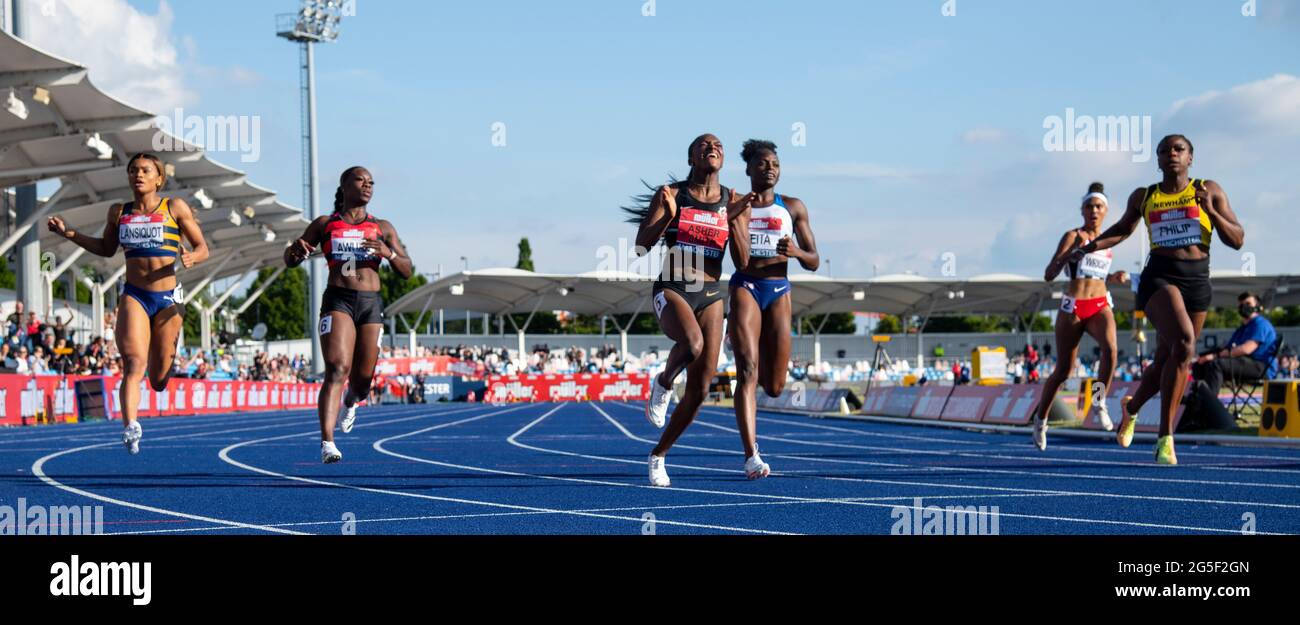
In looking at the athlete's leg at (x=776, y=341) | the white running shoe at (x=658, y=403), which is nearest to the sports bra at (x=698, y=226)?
the athlete's leg at (x=776, y=341)

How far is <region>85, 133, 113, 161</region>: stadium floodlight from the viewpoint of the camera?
29078 mm

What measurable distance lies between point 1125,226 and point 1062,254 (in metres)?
0.78

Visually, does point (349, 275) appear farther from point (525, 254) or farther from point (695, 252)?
point (525, 254)

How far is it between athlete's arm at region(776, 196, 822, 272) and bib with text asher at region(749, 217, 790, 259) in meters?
0.10

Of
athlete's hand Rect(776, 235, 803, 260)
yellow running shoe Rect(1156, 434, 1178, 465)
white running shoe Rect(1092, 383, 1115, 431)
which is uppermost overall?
athlete's hand Rect(776, 235, 803, 260)

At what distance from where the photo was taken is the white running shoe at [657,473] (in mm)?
8258

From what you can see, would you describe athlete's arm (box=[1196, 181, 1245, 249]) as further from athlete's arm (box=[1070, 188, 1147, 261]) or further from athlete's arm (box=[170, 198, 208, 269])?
athlete's arm (box=[170, 198, 208, 269])

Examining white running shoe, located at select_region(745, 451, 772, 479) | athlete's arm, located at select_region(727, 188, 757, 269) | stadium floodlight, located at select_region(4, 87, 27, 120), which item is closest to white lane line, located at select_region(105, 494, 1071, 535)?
white running shoe, located at select_region(745, 451, 772, 479)

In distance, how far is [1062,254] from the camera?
9.77 meters

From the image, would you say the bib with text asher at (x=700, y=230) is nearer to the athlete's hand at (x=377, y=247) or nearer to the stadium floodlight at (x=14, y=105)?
the athlete's hand at (x=377, y=247)

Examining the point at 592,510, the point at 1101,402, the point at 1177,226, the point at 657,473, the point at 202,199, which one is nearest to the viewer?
the point at 592,510

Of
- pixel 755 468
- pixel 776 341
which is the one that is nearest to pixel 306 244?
pixel 776 341
